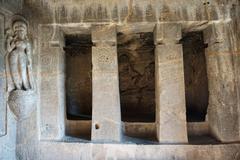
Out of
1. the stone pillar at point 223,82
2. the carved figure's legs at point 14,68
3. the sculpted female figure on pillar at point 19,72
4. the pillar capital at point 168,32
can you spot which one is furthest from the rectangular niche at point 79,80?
the stone pillar at point 223,82

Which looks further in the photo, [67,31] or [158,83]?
[67,31]

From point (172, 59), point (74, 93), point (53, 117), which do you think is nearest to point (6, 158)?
point (53, 117)

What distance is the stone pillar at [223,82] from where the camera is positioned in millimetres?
3295

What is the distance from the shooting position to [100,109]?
340 centimetres

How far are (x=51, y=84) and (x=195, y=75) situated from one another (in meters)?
2.64

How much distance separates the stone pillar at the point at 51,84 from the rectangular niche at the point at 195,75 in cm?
216

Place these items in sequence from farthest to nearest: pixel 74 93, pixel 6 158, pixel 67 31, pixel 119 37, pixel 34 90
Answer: pixel 74 93 < pixel 119 37 < pixel 67 31 < pixel 34 90 < pixel 6 158

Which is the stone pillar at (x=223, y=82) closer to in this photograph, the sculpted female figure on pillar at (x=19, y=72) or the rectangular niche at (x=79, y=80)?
the rectangular niche at (x=79, y=80)

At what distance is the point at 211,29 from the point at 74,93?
2748 mm

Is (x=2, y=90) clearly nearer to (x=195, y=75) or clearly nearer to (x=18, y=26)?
(x=18, y=26)

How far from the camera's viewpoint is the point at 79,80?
4816 mm

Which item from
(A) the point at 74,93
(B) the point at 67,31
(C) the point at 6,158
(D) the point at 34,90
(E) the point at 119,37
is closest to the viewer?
(C) the point at 6,158

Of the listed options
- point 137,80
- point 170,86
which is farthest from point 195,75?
point 170,86

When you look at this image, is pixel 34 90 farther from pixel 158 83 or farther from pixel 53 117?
pixel 158 83
